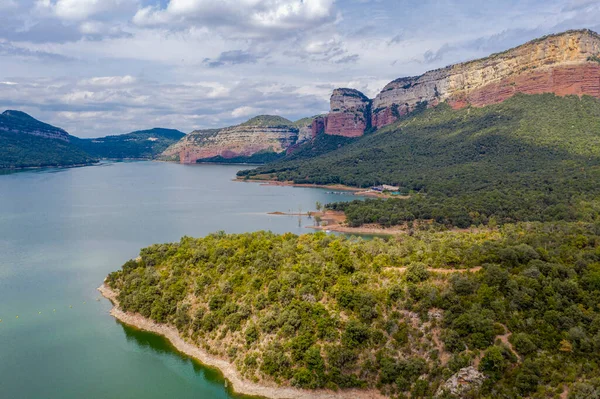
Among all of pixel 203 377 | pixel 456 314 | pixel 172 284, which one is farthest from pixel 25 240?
pixel 456 314

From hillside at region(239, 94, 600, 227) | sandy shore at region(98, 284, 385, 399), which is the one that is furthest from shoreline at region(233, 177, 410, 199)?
sandy shore at region(98, 284, 385, 399)

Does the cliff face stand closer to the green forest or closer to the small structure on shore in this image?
the small structure on shore

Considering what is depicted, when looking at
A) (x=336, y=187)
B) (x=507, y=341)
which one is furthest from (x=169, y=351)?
(x=336, y=187)

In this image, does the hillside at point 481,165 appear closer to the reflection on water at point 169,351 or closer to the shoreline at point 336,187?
the shoreline at point 336,187

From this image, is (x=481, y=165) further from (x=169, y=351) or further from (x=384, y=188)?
(x=169, y=351)

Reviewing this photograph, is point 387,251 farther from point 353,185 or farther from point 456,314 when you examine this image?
point 353,185
